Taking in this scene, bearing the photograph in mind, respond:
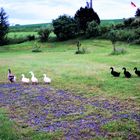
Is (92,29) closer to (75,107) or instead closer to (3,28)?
(3,28)

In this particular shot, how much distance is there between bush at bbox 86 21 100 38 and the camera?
278 ft

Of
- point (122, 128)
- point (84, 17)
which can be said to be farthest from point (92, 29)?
point (122, 128)

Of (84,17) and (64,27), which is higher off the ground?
(84,17)

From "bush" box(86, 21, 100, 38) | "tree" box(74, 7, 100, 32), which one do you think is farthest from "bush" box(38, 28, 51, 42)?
"bush" box(86, 21, 100, 38)

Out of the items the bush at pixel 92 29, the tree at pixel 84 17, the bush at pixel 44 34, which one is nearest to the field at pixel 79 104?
the bush at pixel 92 29

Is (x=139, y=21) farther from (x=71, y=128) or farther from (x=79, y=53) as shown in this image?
(x=71, y=128)

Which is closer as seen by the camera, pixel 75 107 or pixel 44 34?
pixel 75 107

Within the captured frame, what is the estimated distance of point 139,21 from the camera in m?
82.9

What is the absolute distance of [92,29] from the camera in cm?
8500

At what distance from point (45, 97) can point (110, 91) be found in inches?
155

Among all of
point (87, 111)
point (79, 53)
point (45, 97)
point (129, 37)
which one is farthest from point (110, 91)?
point (129, 37)

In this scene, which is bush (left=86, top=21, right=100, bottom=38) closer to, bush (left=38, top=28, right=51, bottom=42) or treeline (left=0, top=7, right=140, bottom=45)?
treeline (left=0, top=7, right=140, bottom=45)

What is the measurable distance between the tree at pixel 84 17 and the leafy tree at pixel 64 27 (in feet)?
6.96

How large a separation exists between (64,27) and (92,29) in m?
6.06
